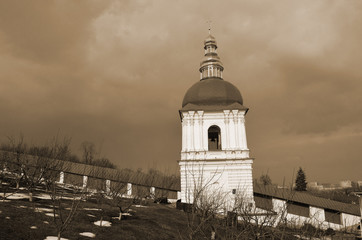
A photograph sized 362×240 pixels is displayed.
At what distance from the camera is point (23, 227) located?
13938mm

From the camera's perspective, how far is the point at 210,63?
117 feet

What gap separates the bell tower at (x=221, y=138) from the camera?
2916cm

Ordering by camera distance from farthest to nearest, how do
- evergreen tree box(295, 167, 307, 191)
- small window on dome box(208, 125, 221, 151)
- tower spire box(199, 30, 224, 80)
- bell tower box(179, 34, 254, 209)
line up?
evergreen tree box(295, 167, 307, 191) → tower spire box(199, 30, 224, 80) → small window on dome box(208, 125, 221, 151) → bell tower box(179, 34, 254, 209)

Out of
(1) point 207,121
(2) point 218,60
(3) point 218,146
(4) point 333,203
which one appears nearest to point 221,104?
(1) point 207,121

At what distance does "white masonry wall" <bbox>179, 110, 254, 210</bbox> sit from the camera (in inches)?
1148

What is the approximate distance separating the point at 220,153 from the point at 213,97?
5991 mm

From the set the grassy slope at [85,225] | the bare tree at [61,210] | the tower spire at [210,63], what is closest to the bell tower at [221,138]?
the tower spire at [210,63]

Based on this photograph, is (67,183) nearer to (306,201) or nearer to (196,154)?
(196,154)

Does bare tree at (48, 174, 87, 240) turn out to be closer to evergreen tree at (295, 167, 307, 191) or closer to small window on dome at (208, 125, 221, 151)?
small window on dome at (208, 125, 221, 151)

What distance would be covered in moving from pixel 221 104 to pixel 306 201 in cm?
1615

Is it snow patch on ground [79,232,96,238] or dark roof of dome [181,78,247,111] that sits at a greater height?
dark roof of dome [181,78,247,111]

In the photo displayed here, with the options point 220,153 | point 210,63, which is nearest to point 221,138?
point 220,153

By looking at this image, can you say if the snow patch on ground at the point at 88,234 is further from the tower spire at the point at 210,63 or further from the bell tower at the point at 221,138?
the tower spire at the point at 210,63

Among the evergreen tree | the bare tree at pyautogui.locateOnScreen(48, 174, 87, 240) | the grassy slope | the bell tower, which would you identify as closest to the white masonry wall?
the bell tower
